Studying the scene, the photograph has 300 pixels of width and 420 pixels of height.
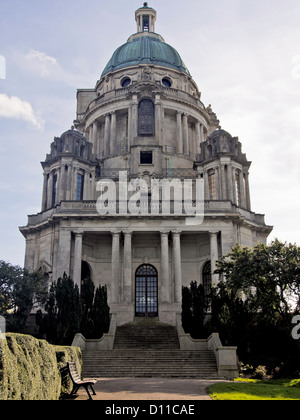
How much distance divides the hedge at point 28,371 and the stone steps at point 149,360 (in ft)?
34.7

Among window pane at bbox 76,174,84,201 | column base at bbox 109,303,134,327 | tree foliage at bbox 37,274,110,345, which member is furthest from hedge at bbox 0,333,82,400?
window pane at bbox 76,174,84,201

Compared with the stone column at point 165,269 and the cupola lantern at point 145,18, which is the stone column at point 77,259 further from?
the cupola lantern at point 145,18

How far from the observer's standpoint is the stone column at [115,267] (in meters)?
37.7

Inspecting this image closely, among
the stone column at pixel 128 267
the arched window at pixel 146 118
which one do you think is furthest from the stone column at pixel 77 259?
the arched window at pixel 146 118

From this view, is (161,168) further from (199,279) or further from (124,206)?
(199,279)

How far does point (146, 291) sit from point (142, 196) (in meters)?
8.37

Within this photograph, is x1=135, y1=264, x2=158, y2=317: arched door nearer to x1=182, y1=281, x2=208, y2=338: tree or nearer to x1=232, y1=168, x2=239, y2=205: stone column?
x1=182, y1=281, x2=208, y2=338: tree

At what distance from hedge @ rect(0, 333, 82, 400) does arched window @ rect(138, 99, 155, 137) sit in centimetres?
3927

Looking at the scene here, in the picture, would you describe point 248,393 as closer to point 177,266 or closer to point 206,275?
point 177,266

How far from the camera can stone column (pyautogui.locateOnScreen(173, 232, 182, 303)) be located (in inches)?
1487
